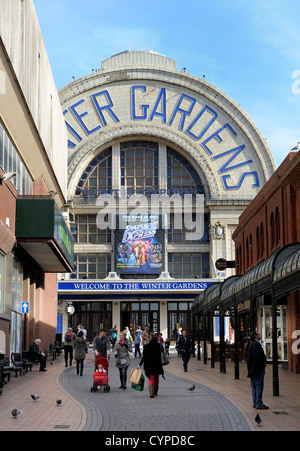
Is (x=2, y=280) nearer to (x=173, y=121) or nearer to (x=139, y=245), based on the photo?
(x=139, y=245)

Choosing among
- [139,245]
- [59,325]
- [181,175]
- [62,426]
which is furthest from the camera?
[181,175]

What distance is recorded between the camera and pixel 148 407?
629 inches

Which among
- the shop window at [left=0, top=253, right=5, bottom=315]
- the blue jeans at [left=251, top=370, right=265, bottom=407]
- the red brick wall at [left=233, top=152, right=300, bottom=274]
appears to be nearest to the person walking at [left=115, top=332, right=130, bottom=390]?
the blue jeans at [left=251, top=370, right=265, bottom=407]

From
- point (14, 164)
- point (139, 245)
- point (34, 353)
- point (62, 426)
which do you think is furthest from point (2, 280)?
point (139, 245)

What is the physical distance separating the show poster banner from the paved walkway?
35860 millimetres

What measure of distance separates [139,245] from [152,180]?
640cm

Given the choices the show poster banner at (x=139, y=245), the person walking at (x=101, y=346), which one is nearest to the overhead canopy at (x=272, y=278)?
the person walking at (x=101, y=346)

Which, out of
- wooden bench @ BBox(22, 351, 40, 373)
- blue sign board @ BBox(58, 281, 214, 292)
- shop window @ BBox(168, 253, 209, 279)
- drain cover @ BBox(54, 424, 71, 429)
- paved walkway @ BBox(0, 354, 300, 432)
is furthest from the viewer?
shop window @ BBox(168, 253, 209, 279)

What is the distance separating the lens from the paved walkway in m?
13.0

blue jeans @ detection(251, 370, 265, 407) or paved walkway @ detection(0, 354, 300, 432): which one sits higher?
blue jeans @ detection(251, 370, 265, 407)

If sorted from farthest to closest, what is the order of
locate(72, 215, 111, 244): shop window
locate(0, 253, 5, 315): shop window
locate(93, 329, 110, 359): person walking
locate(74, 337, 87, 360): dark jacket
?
locate(72, 215, 111, 244): shop window, locate(0, 253, 5, 315): shop window, locate(74, 337, 87, 360): dark jacket, locate(93, 329, 110, 359): person walking

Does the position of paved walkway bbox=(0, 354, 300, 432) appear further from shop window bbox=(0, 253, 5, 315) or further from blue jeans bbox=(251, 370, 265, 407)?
shop window bbox=(0, 253, 5, 315)

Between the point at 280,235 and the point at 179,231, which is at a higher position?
the point at 179,231

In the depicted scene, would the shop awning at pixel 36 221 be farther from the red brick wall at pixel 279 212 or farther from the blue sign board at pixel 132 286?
the blue sign board at pixel 132 286
